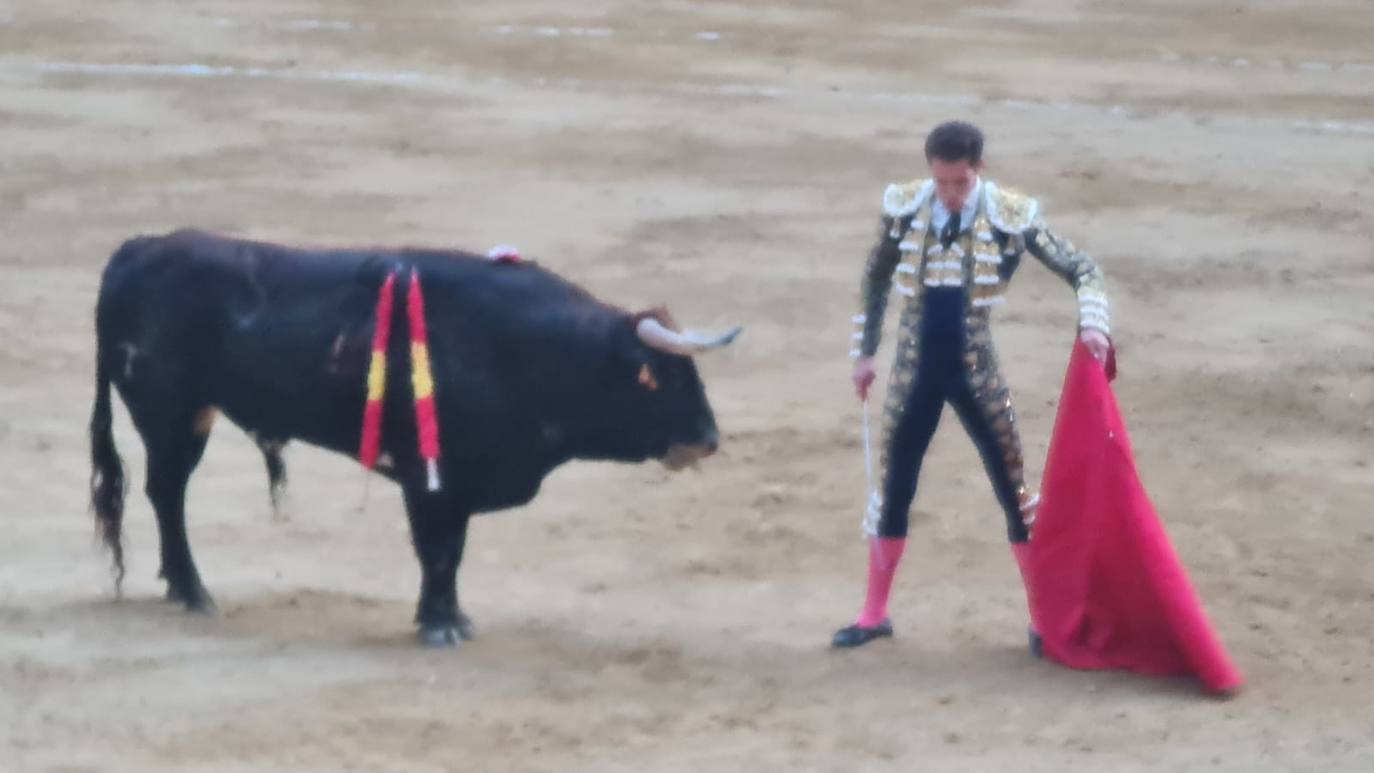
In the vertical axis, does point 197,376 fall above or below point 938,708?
above

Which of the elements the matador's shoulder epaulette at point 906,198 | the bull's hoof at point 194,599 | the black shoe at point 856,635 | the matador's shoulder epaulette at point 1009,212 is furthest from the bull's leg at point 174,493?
the matador's shoulder epaulette at point 1009,212

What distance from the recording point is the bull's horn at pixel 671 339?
6.16 metres

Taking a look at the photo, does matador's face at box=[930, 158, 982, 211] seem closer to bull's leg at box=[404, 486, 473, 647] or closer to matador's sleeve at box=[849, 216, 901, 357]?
matador's sleeve at box=[849, 216, 901, 357]

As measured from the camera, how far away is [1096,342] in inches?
230

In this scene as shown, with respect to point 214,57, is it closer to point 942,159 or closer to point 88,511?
point 88,511

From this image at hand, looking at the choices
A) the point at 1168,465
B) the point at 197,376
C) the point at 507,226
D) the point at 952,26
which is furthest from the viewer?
the point at 952,26

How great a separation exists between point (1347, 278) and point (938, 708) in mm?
6399

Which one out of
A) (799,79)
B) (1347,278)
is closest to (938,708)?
(1347,278)

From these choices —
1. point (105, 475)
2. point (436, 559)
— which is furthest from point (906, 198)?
point (105, 475)

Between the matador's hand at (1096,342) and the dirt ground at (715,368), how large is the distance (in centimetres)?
86

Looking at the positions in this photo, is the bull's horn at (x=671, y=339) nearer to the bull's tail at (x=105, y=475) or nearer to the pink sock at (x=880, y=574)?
the pink sock at (x=880, y=574)

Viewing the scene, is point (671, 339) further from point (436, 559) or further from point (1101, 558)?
point (1101, 558)

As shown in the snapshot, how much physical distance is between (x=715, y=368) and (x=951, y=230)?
13.7ft

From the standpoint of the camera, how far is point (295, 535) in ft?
25.4
